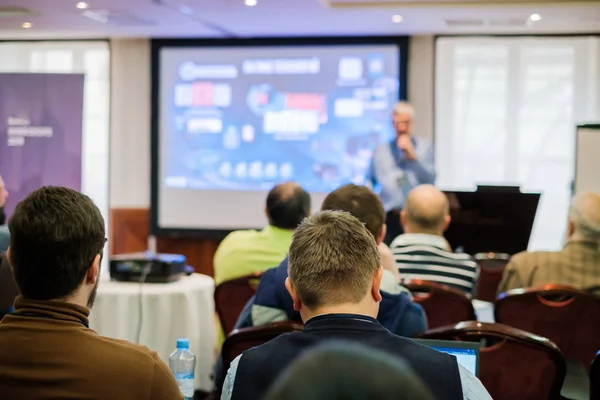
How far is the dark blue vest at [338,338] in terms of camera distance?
1.47m

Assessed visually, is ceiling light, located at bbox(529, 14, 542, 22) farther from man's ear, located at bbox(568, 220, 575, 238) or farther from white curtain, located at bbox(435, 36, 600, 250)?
man's ear, located at bbox(568, 220, 575, 238)

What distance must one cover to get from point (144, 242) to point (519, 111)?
12.2 ft

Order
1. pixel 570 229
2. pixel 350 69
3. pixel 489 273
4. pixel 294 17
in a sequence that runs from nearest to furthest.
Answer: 1. pixel 570 229
2. pixel 489 273
3. pixel 294 17
4. pixel 350 69

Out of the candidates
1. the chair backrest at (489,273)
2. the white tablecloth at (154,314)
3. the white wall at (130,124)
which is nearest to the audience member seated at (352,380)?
the white tablecloth at (154,314)

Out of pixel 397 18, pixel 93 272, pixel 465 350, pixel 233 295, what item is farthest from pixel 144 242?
pixel 93 272

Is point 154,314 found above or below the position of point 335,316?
below

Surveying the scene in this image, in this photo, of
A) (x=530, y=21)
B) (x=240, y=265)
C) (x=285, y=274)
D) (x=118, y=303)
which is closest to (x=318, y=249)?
(x=285, y=274)

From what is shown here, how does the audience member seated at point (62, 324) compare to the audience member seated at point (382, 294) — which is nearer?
the audience member seated at point (62, 324)

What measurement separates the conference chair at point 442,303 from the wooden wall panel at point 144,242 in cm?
475

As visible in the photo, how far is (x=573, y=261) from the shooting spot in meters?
3.71

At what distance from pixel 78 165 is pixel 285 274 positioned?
537 cm

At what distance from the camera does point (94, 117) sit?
27.1ft

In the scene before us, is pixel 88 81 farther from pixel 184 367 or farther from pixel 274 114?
pixel 184 367

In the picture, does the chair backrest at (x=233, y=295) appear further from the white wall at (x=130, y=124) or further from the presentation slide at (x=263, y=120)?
the white wall at (x=130, y=124)
